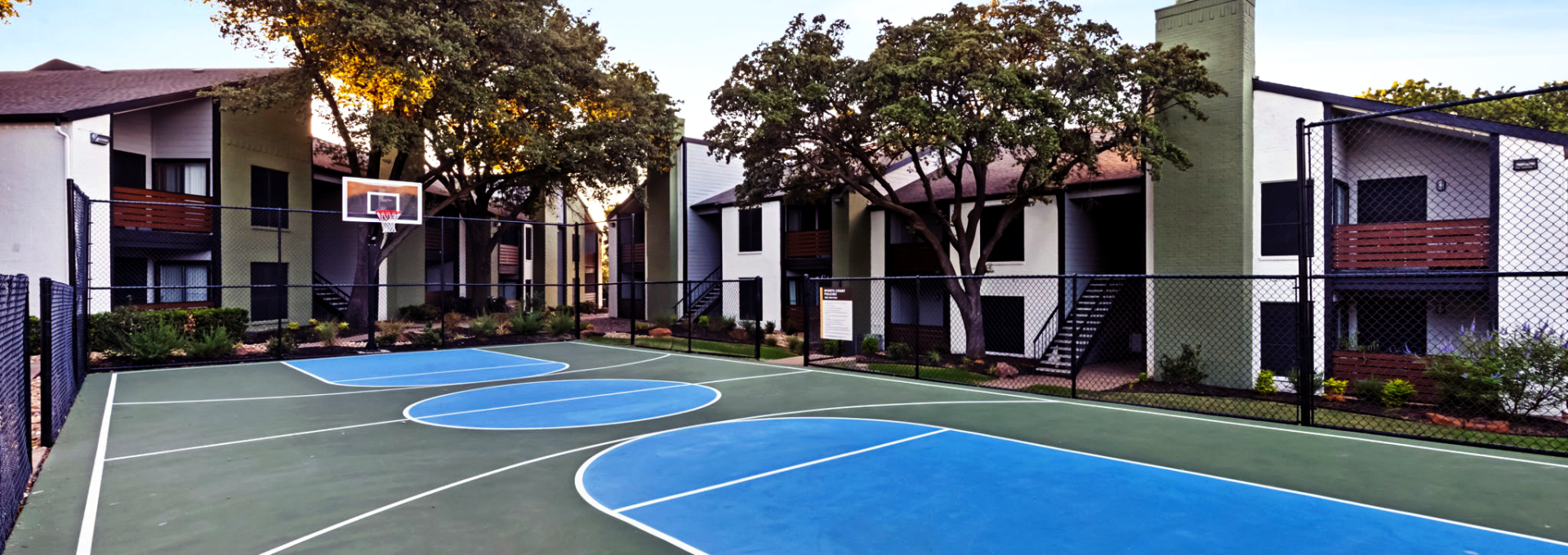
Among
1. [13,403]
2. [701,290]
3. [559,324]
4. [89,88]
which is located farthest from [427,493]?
[701,290]

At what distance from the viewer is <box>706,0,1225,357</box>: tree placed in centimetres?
1541

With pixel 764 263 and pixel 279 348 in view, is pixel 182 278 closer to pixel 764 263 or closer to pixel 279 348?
pixel 279 348

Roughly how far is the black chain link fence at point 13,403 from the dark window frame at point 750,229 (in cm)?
2231

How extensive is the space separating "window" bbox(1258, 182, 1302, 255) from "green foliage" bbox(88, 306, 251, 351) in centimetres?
2396

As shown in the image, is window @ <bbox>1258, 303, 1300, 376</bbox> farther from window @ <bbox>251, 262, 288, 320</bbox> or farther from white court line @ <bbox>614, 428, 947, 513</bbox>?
window @ <bbox>251, 262, 288, 320</bbox>

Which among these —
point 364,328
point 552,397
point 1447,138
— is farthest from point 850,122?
point 364,328

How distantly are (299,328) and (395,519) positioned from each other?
20919 millimetres

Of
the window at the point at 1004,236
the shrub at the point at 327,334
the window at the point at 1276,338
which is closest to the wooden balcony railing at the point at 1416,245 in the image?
the window at the point at 1276,338

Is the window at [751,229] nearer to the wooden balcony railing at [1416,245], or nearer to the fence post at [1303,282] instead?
the wooden balcony railing at [1416,245]

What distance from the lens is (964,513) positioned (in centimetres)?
546

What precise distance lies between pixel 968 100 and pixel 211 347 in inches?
708

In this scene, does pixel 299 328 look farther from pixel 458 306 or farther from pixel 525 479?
pixel 525 479

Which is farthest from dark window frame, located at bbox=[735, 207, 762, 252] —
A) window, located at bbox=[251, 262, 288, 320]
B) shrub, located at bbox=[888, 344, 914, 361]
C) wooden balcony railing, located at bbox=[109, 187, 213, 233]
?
wooden balcony railing, located at bbox=[109, 187, 213, 233]

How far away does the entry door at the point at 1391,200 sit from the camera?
15.2m
